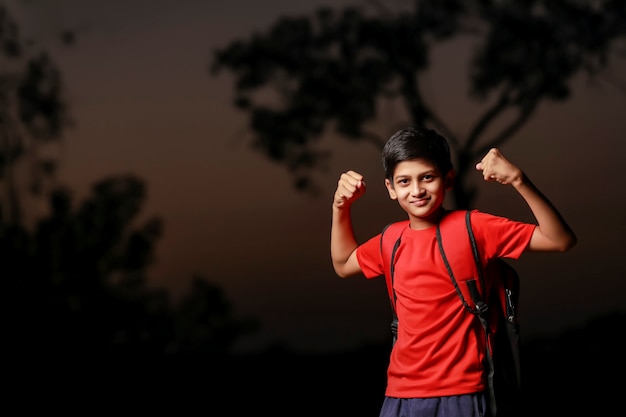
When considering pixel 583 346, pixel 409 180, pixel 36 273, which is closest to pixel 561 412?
pixel 583 346

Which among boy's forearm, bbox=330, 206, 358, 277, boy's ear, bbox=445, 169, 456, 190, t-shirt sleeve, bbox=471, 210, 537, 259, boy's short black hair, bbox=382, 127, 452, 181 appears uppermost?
boy's short black hair, bbox=382, 127, 452, 181

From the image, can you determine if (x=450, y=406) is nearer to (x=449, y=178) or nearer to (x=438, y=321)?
(x=438, y=321)

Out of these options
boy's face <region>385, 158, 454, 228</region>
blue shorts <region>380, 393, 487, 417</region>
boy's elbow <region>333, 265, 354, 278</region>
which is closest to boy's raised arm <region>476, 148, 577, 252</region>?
boy's face <region>385, 158, 454, 228</region>

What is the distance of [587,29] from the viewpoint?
22.6ft

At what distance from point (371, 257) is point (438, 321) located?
31 centimetres

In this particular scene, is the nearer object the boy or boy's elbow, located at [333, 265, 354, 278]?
the boy

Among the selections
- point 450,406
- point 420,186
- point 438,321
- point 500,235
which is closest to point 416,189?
point 420,186

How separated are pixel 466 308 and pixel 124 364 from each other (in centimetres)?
350

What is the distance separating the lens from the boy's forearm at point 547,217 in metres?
2.37

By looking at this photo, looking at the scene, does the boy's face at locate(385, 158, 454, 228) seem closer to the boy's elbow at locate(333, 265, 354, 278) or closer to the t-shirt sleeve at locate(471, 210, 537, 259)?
the t-shirt sleeve at locate(471, 210, 537, 259)

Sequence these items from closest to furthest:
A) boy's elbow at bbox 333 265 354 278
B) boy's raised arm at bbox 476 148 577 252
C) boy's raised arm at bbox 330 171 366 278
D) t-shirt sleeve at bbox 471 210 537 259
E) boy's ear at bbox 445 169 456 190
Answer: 1. boy's raised arm at bbox 476 148 577 252
2. t-shirt sleeve at bbox 471 210 537 259
3. boy's ear at bbox 445 169 456 190
4. boy's raised arm at bbox 330 171 366 278
5. boy's elbow at bbox 333 265 354 278

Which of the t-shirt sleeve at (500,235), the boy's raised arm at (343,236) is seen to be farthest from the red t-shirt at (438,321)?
the boy's raised arm at (343,236)

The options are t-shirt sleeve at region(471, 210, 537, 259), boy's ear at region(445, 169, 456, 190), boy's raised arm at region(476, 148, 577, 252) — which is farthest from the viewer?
boy's ear at region(445, 169, 456, 190)

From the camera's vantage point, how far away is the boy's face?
2551 millimetres
